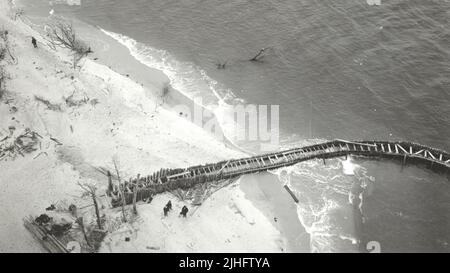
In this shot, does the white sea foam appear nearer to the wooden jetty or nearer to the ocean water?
the ocean water

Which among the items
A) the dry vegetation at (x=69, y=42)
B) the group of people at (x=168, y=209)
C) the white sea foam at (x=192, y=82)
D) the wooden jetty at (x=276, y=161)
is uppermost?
the dry vegetation at (x=69, y=42)

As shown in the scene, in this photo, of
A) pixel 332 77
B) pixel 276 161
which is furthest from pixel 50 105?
pixel 332 77

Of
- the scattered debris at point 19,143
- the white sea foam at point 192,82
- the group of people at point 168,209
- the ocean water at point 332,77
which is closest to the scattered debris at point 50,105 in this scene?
the scattered debris at point 19,143

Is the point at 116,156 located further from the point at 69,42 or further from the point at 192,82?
the point at 69,42

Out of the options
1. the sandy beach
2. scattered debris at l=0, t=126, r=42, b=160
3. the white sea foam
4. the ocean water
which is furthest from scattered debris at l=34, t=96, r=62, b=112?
the ocean water

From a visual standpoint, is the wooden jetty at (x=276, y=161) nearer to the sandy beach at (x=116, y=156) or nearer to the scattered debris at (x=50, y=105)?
the sandy beach at (x=116, y=156)

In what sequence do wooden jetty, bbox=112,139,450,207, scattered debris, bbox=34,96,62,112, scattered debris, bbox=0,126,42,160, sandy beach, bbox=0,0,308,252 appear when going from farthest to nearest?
scattered debris, bbox=34,96,62,112 → scattered debris, bbox=0,126,42,160 → wooden jetty, bbox=112,139,450,207 → sandy beach, bbox=0,0,308,252
